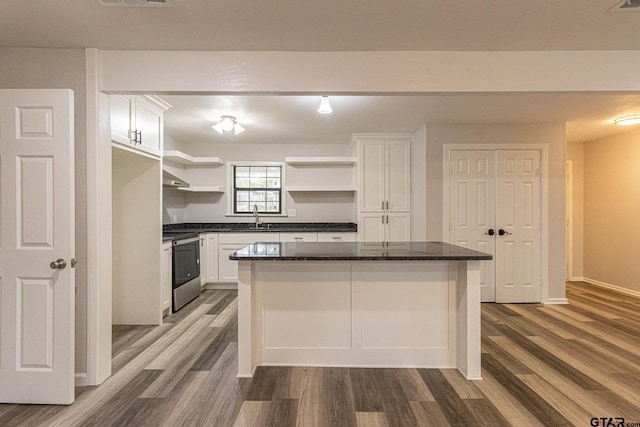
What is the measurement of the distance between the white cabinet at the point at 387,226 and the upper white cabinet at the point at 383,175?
90 mm

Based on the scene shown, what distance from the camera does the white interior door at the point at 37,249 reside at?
2051mm

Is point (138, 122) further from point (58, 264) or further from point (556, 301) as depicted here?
point (556, 301)

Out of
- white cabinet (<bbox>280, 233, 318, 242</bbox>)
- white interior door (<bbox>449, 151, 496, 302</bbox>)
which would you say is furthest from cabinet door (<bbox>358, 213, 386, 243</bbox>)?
white interior door (<bbox>449, 151, 496, 302</bbox>)

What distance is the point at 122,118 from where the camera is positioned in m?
2.78

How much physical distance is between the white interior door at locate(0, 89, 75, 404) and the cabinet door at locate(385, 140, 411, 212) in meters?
3.85

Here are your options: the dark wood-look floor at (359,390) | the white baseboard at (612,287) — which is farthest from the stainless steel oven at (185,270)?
the white baseboard at (612,287)

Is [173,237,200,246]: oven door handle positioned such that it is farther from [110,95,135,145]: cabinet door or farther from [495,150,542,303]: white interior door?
[495,150,542,303]: white interior door

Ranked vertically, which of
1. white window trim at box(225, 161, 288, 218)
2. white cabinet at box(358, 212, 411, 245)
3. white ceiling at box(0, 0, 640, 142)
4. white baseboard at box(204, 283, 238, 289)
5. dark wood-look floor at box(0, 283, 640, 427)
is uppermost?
white ceiling at box(0, 0, 640, 142)

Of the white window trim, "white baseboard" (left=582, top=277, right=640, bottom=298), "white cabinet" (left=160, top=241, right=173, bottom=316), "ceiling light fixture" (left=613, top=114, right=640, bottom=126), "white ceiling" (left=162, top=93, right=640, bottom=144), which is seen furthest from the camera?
the white window trim

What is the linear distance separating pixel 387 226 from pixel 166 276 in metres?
3.04

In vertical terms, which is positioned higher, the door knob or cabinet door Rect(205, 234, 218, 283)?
the door knob

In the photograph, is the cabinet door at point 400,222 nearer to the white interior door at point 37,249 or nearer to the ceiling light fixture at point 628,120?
the ceiling light fixture at point 628,120

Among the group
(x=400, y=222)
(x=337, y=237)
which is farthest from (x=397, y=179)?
(x=337, y=237)

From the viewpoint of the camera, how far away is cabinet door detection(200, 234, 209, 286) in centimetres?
487
